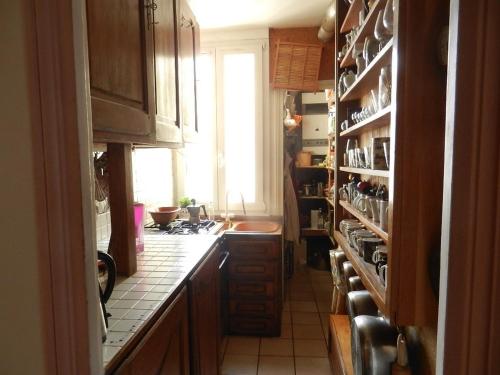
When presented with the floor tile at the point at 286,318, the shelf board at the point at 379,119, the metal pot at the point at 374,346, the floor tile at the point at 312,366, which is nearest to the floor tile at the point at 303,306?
the floor tile at the point at 286,318

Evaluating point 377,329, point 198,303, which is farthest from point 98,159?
point 377,329

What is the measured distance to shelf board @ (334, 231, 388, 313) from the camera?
1068 mm

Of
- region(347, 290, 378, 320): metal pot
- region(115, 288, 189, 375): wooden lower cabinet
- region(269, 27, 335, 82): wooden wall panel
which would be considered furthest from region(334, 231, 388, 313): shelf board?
region(269, 27, 335, 82): wooden wall panel

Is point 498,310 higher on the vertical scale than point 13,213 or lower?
lower

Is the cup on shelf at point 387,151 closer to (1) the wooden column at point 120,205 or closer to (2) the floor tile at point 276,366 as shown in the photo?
(1) the wooden column at point 120,205

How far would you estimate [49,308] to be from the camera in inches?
22.3

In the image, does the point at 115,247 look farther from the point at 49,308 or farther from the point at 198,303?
the point at 49,308

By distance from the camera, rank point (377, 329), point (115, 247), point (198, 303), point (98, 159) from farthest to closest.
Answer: point (98, 159)
point (198, 303)
point (115, 247)
point (377, 329)

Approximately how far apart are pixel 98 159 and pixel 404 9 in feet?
5.01

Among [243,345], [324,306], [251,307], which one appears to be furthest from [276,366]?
[324,306]

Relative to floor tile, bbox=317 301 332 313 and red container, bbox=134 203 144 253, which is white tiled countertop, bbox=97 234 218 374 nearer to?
red container, bbox=134 203 144 253

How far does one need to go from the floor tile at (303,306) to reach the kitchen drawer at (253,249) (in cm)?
78

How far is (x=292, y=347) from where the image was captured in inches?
97.2

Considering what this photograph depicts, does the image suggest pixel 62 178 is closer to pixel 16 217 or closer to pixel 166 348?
pixel 16 217
